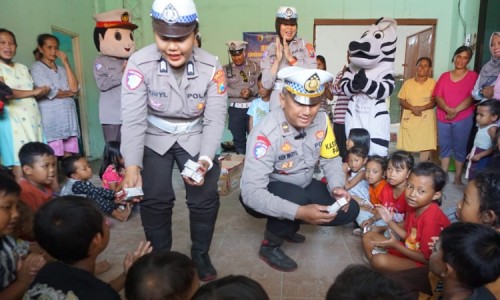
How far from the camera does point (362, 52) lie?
3127mm

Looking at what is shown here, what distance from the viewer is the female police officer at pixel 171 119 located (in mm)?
1660

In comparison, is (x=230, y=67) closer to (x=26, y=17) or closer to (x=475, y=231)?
(x=26, y=17)

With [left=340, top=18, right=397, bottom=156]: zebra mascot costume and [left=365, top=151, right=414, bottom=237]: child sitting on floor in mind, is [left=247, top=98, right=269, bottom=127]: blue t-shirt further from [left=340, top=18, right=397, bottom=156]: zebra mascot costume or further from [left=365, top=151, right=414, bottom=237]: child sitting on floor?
[left=365, top=151, right=414, bottom=237]: child sitting on floor

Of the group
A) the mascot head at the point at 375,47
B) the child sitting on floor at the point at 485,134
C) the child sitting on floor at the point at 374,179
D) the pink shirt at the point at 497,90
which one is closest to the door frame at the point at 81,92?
the mascot head at the point at 375,47

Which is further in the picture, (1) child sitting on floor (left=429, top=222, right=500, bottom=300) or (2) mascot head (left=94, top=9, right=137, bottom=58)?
(2) mascot head (left=94, top=9, right=137, bottom=58)

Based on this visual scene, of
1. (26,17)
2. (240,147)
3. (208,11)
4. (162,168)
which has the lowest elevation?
(240,147)

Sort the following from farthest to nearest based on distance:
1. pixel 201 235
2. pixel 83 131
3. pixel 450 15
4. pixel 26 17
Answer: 1. pixel 450 15
2. pixel 83 131
3. pixel 26 17
4. pixel 201 235

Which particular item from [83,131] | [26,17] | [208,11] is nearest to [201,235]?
[26,17]

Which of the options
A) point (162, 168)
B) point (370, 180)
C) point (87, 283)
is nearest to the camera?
point (87, 283)

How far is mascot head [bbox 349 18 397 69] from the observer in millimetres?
3104

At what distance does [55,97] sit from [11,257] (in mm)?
2565

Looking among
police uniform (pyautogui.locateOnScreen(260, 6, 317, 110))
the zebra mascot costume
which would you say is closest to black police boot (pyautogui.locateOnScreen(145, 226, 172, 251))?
police uniform (pyautogui.locateOnScreen(260, 6, 317, 110))

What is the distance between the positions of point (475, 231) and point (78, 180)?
2637 mm

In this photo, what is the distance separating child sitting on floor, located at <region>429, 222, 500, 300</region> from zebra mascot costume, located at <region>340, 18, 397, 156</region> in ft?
6.31
